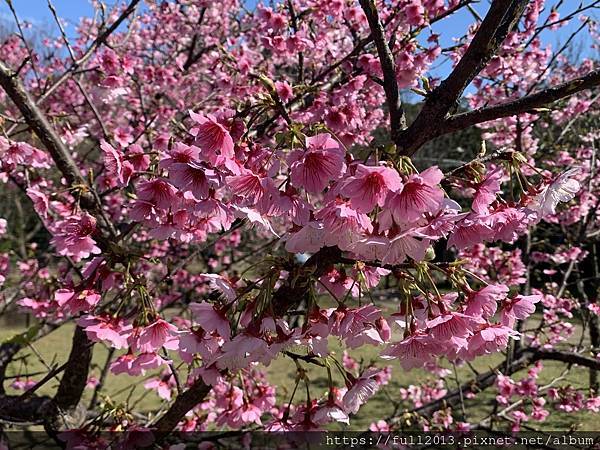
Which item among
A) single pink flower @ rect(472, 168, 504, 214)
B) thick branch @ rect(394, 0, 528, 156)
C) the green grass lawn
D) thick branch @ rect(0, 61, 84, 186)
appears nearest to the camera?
single pink flower @ rect(472, 168, 504, 214)

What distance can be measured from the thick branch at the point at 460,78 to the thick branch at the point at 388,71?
0.09m

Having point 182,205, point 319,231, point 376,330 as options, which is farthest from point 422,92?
point 182,205

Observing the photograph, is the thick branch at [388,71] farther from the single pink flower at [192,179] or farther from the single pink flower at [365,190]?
the single pink flower at [192,179]

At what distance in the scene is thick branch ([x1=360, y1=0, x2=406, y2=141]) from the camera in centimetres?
126

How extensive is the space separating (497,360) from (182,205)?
320 inches

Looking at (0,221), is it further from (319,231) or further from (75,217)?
(319,231)

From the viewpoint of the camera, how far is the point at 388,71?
50.8 inches

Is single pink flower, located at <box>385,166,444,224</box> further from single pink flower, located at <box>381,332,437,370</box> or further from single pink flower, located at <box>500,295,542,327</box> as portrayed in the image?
single pink flower, located at <box>500,295,542,327</box>

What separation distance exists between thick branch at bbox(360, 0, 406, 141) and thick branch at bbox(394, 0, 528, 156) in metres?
0.09

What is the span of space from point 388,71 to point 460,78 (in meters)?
0.22

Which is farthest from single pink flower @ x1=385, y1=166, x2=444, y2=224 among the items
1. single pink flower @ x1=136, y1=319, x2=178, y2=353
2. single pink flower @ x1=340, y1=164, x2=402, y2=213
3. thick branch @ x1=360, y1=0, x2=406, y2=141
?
single pink flower @ x1=136, y1=319, x2=178, y2=353

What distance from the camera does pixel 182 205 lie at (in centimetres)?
137

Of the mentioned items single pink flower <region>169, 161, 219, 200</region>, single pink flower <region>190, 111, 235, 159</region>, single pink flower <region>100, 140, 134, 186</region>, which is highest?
single pink flower <region>100, 140, 134, 186</region>

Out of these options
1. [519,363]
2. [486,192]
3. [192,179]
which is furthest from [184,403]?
[519,363]
